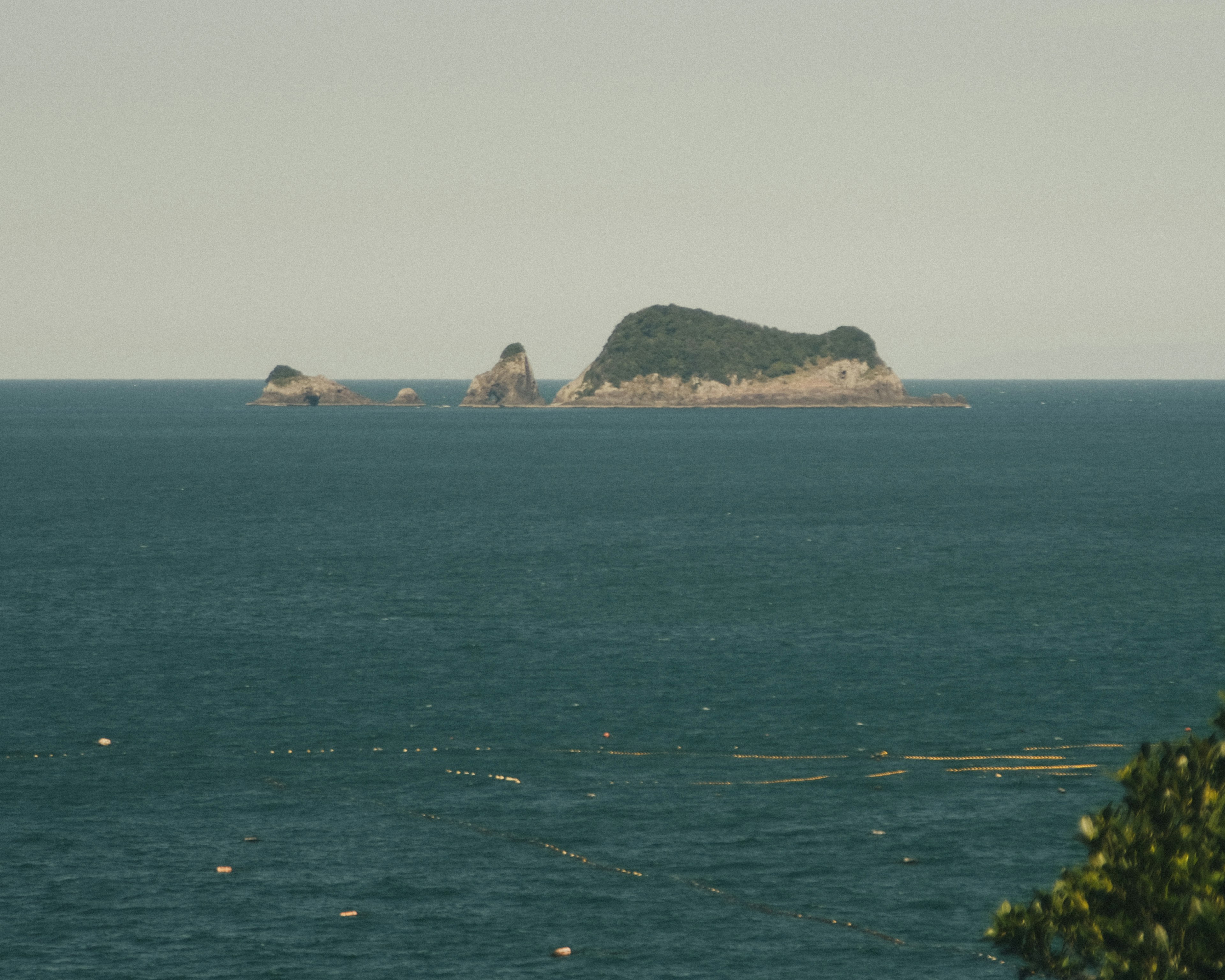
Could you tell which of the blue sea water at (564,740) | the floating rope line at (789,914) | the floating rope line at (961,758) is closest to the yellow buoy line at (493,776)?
the blue sea water at (564,740)

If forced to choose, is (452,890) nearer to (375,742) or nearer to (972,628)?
(375,742)

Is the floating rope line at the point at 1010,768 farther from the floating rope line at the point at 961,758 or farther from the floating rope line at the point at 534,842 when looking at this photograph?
the floating rope line at the point at 534,842

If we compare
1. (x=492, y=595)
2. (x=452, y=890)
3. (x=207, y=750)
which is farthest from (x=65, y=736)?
(x=492, y=595)

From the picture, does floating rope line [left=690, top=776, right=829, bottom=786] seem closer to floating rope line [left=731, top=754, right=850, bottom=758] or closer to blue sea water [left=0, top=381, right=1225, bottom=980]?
blue sea water [left=0, top=381, right=1225, bottom=980]

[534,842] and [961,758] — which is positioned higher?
[961,758]

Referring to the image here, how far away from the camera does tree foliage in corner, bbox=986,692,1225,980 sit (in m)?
18.6

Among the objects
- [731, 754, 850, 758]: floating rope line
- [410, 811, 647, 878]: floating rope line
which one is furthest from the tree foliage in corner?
[731, 754, 850, 758]: floating rope line

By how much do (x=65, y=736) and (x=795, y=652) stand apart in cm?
3073

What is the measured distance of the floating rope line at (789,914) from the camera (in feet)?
109

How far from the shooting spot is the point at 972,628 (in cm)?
7162

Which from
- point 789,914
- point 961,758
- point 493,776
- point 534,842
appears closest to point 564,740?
point 493,776

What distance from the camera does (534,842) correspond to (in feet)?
128

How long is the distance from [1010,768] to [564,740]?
14464mm

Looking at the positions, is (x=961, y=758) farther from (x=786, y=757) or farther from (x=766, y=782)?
(x=766, y=782)
